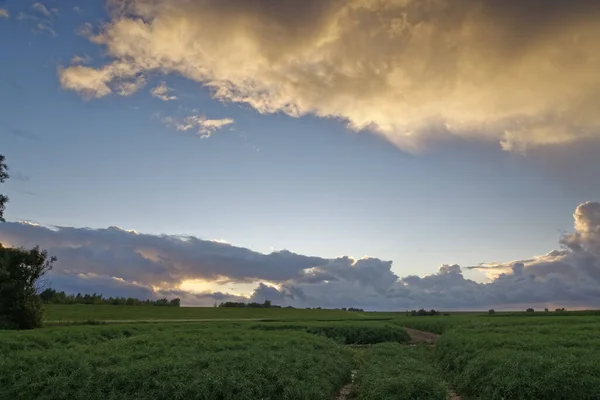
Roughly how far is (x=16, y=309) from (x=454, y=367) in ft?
140

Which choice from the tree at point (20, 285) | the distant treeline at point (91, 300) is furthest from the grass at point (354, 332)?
the distant treeline at point (91, 300)

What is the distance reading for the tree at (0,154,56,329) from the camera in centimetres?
4694

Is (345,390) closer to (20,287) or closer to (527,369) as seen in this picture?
(527,369)

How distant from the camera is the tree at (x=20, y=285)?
46.9 metres

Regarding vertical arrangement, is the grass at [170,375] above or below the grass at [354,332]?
above

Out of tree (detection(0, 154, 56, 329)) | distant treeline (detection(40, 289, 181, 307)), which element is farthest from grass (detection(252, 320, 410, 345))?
distant treeline (detection(40, 289, 181, 307))

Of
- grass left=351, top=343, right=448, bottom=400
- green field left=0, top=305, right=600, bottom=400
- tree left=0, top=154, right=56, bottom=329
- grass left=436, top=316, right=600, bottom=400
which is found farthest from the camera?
tree left=0, top=154, right=56, bottom=329

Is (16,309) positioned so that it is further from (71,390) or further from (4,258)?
(71,390)

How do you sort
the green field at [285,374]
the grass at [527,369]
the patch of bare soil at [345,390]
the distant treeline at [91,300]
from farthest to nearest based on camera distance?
the distant treeline at [91,300] < the patch of bare soil at [345,390] < the green field at [285,374] < the grass at [527,369]

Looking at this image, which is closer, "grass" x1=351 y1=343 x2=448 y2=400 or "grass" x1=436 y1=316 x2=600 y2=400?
"grass" x1=436 y1=316 x2=600 y2=400

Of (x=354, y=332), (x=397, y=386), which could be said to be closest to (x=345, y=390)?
(x=397, y=386)

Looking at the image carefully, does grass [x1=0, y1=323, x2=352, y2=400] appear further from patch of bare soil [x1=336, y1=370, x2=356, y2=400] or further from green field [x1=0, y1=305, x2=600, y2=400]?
patch of bare soil [x1=336, y1=370, x2=356, y2=400]

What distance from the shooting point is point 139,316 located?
278 feet

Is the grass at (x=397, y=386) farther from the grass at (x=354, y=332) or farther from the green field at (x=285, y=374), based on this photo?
the grass at (x=354, y=332)
